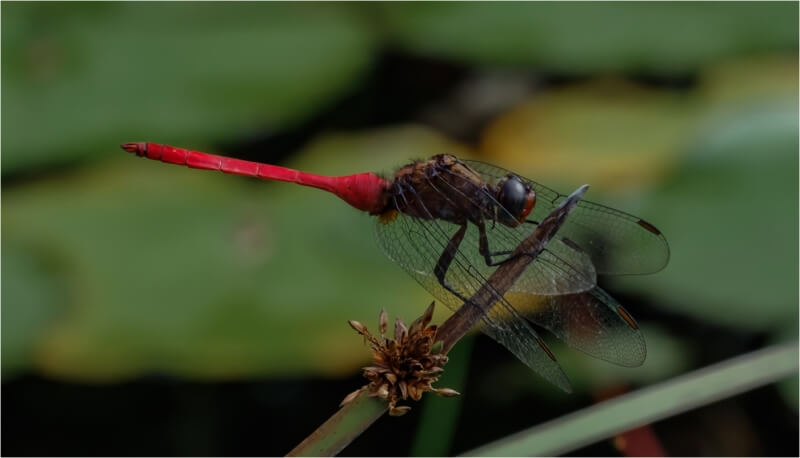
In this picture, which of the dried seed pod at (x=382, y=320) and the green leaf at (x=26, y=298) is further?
the green leaf at (x=26, y=298)

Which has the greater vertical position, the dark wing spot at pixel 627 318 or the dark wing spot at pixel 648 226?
the dark wing spot at pixel 648 226

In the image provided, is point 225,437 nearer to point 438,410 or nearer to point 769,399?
point 438,410

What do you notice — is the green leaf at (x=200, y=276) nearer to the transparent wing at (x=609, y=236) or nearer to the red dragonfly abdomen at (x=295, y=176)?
the red dragonfly abdomen at (x=295, y=176)

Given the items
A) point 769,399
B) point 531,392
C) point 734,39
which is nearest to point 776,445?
point 769,399

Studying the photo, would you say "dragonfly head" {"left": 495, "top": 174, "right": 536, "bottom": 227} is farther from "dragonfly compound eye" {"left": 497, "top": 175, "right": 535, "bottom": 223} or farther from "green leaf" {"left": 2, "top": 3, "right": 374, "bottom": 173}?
"green leaf" {"left": 2, "top": 3, "right": 374, "bottom": 173}

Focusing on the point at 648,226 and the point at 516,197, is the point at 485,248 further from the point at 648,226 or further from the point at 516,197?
the point at 648,226

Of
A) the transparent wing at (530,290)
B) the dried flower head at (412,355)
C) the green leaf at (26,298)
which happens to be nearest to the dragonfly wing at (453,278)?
the transparent wing at (530,290)
